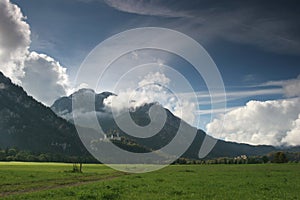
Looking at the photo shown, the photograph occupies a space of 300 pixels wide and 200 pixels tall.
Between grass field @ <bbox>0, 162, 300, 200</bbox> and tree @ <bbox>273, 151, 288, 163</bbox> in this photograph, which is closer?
grass field @ <bbox>0, 162, 300, 200</bbox>

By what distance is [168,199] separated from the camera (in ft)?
86.7

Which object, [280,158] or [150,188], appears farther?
[280,158]

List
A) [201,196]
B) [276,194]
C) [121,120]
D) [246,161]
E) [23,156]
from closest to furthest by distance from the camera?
[201,196], [276,194], [121,120], [23,156], [246,161]

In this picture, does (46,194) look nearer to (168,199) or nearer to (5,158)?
(168,199)

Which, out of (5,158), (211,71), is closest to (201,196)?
(211,71)

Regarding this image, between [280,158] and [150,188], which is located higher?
[280,158]

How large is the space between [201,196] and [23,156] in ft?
540

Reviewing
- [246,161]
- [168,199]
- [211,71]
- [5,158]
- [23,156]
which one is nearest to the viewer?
[168,199]


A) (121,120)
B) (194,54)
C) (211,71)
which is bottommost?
(121,120)

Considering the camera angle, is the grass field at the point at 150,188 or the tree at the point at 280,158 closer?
the grass field at the point at 150,188

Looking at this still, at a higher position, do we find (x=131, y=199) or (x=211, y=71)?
(x=211, y=71)

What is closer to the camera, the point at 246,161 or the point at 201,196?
the point at 201,196

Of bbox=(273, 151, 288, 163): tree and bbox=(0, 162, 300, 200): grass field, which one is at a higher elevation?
bbox=(273, 151, 288, 163): tree

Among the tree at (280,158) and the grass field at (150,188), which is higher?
the tree at (280,158)
